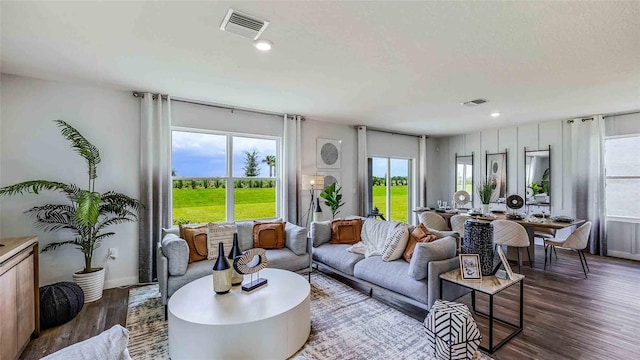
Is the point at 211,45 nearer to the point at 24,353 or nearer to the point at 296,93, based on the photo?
the point at 296,93

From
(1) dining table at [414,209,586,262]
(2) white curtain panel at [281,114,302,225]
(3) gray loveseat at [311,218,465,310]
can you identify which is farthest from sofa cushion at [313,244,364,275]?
(1) dining table at [414,209,586,262]

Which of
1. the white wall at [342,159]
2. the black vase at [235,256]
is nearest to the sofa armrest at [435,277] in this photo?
the black vase at [235,256]

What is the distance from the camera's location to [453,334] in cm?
207

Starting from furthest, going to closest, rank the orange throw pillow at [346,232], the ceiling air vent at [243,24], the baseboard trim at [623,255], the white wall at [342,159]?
1. the white wall at [342,159]
2. the baseboard trim at [623,255]
3. the orange throw pillow at [346,232]
4. the ceiling air vent at [243,24]

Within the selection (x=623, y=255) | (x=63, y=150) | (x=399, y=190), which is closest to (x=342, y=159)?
(x=399, y=190)

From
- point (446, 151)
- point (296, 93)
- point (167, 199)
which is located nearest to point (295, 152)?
point (296, 93)

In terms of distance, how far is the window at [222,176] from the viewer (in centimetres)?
442

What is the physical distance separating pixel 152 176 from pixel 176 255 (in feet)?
5.00

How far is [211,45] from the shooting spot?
8.32 ft

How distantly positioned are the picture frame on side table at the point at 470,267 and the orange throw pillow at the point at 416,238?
23.6 inches

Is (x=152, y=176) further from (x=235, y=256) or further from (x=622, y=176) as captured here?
(x=622, y=176)

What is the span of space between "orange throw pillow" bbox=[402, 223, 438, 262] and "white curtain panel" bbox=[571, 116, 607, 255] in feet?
13.9

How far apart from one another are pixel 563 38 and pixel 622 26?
346mm

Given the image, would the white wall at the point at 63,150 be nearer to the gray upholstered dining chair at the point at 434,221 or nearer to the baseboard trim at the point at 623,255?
the gray upholstered dining chair at the point at 434,221
